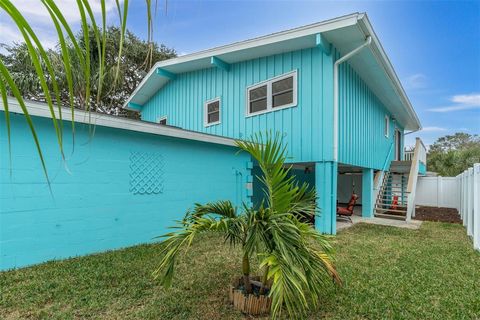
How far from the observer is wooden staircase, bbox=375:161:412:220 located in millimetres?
10336

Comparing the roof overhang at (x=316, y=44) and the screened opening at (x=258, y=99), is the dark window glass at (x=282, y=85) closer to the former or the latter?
the screened opening at (x=258, y=99)

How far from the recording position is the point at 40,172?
14.7ft

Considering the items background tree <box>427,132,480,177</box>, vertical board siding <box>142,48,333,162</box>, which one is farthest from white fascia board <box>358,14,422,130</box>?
background tree <box>427,132,480,177</box>

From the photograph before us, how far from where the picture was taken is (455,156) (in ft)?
79.9

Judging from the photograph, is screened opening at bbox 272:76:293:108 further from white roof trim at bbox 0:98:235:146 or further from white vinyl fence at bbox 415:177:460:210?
white vinyl fence at bbox 415:177:460:210

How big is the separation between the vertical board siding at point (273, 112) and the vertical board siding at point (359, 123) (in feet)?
2.58

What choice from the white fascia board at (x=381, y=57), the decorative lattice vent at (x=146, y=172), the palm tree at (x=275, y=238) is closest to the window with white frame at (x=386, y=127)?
the white fascia board at (x=381, y=57)

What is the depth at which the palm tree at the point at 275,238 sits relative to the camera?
254 centimetres

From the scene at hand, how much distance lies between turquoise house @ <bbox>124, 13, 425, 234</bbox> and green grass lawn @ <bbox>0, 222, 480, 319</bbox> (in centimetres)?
219

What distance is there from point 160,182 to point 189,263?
211 cm

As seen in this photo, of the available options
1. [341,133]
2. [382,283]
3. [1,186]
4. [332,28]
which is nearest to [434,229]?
[341,133]

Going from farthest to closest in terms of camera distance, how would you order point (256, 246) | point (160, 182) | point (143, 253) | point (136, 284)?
1. point (160, 182)
2. point (143, 253)
3. point (136, 284)
4. point (256, 246)

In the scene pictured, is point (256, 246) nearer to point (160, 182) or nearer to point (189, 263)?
point (189, 263)

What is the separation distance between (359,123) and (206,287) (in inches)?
305
